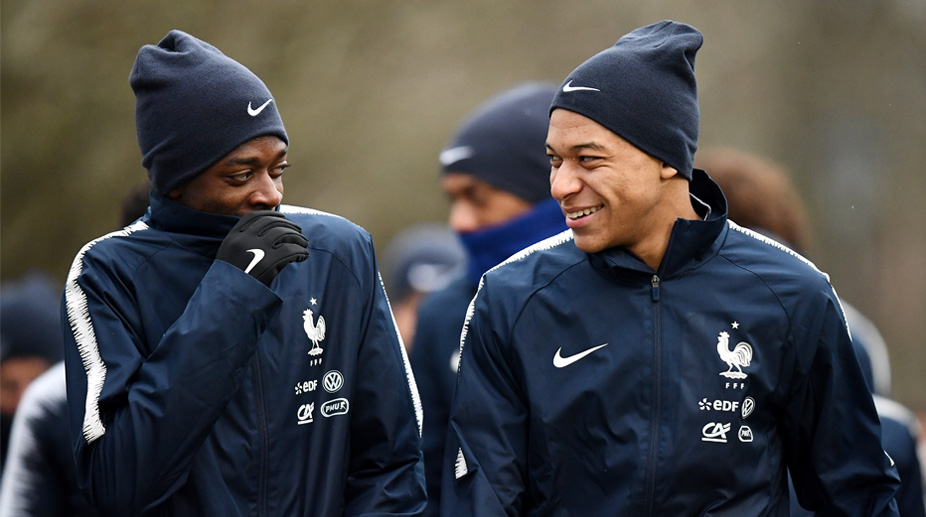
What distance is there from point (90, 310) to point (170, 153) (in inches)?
19.8

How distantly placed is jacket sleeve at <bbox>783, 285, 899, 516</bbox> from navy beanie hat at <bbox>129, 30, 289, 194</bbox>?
1672 millimetres

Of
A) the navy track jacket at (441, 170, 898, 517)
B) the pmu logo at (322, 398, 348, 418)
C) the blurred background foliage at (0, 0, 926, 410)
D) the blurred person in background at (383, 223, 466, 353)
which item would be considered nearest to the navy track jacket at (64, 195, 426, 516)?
the pmu logo at (322, 398, 348, 418)

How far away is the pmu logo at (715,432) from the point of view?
3.54 metres

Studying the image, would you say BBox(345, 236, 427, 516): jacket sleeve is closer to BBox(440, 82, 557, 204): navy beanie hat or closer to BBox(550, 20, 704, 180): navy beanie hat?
BBox(550, 20, 704, 180): navy beanie hat

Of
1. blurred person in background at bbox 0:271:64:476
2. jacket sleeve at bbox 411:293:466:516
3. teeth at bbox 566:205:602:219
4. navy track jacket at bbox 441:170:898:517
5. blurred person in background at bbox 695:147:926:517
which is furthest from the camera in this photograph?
blurred person in background at bbox 0:271:64:476

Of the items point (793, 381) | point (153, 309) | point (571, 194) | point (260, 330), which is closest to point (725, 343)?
point (793, 381)

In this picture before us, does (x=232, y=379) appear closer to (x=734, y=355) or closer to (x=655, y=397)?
(x=655, y=397)

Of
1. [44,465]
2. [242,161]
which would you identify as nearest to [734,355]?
[242,161]

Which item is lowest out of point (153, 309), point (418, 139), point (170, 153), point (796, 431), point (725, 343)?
point (418, 139)

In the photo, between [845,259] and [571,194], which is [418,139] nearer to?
[845,259]

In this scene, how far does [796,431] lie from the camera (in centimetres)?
370

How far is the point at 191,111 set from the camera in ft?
11.7

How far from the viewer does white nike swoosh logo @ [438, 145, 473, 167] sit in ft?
17.1

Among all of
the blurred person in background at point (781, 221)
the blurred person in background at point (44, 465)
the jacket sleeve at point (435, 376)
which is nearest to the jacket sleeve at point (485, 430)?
the jacket sleeve at point (435, 376)
